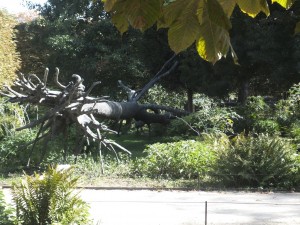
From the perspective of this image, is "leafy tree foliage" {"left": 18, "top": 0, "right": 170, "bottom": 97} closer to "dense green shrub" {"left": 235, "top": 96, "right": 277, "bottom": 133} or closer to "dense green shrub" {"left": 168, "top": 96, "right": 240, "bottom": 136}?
"dense green shrub" {"left": 168, "top": 96, "right": 240, "bottom": 136}

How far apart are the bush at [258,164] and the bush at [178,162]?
66cm

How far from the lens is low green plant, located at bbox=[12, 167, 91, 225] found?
6.30 m

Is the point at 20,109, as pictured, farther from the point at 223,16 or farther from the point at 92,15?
the point at 223,16

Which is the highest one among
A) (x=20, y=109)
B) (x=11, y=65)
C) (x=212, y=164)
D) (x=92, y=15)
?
(x=92, y=15)

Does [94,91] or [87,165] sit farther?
[94,91]

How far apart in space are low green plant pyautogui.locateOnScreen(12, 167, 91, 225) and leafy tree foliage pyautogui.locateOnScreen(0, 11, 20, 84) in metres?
12.0

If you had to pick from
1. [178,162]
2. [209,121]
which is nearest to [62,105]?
[178,162]

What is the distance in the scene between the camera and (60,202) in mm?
6395

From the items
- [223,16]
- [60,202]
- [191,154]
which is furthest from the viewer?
[191,154]

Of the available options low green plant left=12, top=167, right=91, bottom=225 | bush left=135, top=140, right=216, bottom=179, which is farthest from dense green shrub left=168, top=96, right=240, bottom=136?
low green plant left=12, top=167, right=91, bottom=225

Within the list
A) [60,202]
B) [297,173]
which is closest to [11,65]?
[297,173]

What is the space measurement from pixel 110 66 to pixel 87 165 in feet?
47.9

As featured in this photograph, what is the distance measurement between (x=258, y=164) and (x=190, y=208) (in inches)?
132

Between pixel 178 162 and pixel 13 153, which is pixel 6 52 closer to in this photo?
pixel 13 153
